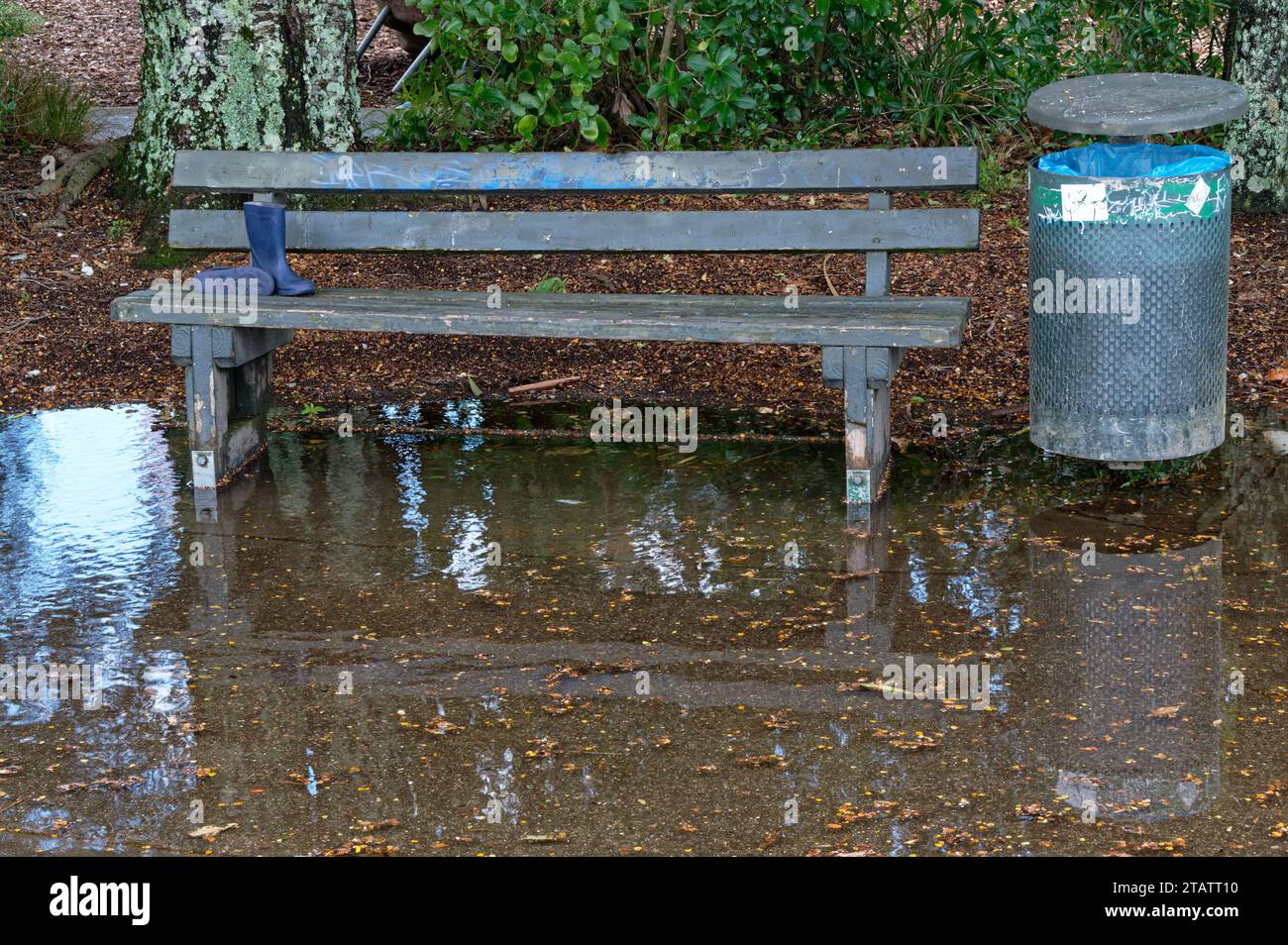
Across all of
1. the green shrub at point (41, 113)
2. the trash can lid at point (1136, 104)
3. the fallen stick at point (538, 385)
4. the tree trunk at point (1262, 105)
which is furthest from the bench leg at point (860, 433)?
the green shrub at point (41, 113)

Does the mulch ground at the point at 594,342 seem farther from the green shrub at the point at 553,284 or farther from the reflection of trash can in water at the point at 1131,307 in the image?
the reflection of trash can in water at the point at 1131,307

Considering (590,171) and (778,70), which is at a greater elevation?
(778,70)

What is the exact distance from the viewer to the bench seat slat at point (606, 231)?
214 inches

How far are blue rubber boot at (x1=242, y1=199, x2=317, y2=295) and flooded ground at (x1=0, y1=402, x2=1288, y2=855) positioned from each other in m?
0.64

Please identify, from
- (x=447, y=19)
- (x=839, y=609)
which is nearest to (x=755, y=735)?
(x=839, y=609)

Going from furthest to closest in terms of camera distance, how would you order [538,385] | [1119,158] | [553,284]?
[553,284]
[538,385]
[1119,158]

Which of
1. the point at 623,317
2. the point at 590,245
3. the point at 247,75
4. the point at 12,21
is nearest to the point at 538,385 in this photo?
the point at 590,245

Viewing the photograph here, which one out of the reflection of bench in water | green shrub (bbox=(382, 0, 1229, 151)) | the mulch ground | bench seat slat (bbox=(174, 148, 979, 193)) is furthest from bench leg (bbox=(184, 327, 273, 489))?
green shrub (bbox=(382, 0, 1229, 151))

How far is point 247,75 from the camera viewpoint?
7.59 m

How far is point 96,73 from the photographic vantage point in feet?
39.3

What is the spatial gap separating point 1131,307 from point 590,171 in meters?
1.89

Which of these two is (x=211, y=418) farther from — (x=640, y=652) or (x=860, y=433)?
(x=860, y=433)

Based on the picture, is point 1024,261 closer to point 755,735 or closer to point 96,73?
point 755,735

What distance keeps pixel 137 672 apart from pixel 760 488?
2167 mm
